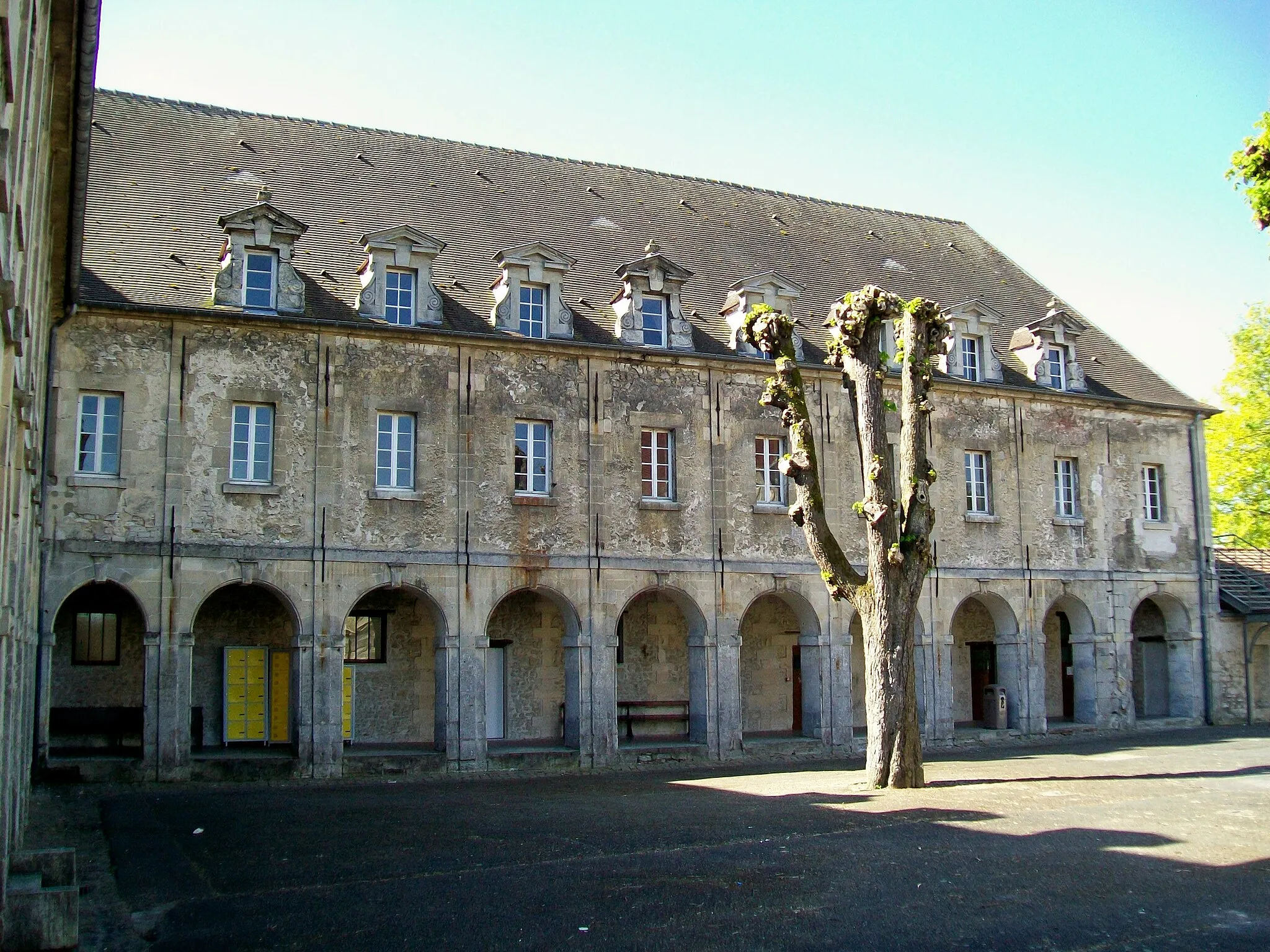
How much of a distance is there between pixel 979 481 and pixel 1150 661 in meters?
6.99

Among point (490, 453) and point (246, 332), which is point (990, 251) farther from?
point (246, 332)

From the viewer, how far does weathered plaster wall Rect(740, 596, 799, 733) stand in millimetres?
25125

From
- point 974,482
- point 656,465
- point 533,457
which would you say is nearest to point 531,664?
point 533,457

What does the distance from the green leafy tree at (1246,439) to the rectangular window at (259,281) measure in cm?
3099

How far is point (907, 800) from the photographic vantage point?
14.6 metres

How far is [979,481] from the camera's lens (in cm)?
2584

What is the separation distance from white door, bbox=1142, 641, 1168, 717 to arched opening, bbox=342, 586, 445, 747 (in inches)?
644

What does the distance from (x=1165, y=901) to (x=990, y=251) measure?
79.3ft

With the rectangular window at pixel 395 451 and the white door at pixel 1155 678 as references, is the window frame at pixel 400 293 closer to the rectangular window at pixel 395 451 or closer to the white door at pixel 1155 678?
the rectangular window at pixel 395 451

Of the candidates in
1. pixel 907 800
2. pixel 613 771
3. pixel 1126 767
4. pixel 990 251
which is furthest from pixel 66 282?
pixel 990 251

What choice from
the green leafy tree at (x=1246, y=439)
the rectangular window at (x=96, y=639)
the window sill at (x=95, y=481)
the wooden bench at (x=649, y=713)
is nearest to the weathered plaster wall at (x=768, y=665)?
the wooden bench at (x=649, y=713)

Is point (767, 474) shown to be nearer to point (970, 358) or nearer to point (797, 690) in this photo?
point (797, 690)

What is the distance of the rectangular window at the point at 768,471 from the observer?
23609mm

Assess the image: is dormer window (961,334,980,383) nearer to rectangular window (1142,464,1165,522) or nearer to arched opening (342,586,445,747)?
rectangular window (1142,464,1165,522)
